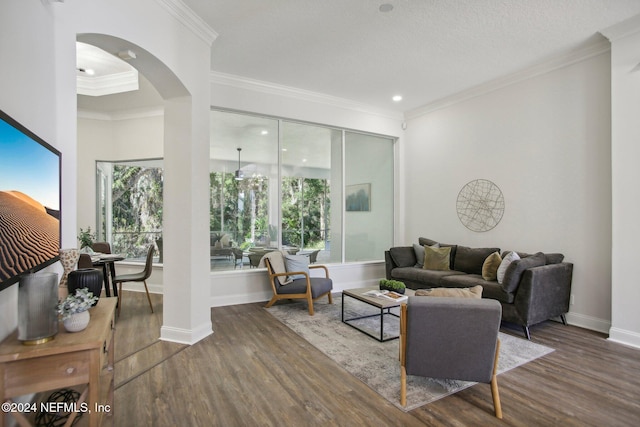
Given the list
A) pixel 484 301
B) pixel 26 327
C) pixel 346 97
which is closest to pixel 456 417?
pixel 484 301

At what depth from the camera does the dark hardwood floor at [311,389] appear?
7.04 feet

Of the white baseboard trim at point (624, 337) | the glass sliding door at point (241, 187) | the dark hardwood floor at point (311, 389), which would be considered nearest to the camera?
the dark hardwood floor at point (311, 389)

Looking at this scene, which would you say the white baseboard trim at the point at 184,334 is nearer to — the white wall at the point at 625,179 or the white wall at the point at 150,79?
the white wall at the point at 150,79

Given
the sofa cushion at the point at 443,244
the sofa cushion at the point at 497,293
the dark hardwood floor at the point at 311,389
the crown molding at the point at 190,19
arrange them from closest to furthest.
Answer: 1. the dark hardwood floor at the point at 311,389
2. the crown molding at the point at 190,19
3. the sofa cushion at the point at 497,293
4. the sofa cushion at the point at 443,244

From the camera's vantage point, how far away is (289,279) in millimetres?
4621

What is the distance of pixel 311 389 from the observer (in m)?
2.51

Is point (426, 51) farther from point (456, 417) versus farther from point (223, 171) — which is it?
point (456, 417)

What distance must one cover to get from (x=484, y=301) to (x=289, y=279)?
2.87m

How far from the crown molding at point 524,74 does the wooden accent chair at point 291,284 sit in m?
3.65

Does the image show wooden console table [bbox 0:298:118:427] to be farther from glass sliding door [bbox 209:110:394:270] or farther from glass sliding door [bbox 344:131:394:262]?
glass sliding door [bbox 344:131:394:262]

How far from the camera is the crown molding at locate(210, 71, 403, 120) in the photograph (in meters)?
4.68

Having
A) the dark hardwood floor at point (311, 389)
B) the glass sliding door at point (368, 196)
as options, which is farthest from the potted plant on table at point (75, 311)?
the glass sliding door at point (368, 196)

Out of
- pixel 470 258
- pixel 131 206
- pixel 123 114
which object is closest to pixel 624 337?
pixel 470 258

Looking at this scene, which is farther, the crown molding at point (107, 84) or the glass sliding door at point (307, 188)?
the glass sliding door at point (307, 188)
